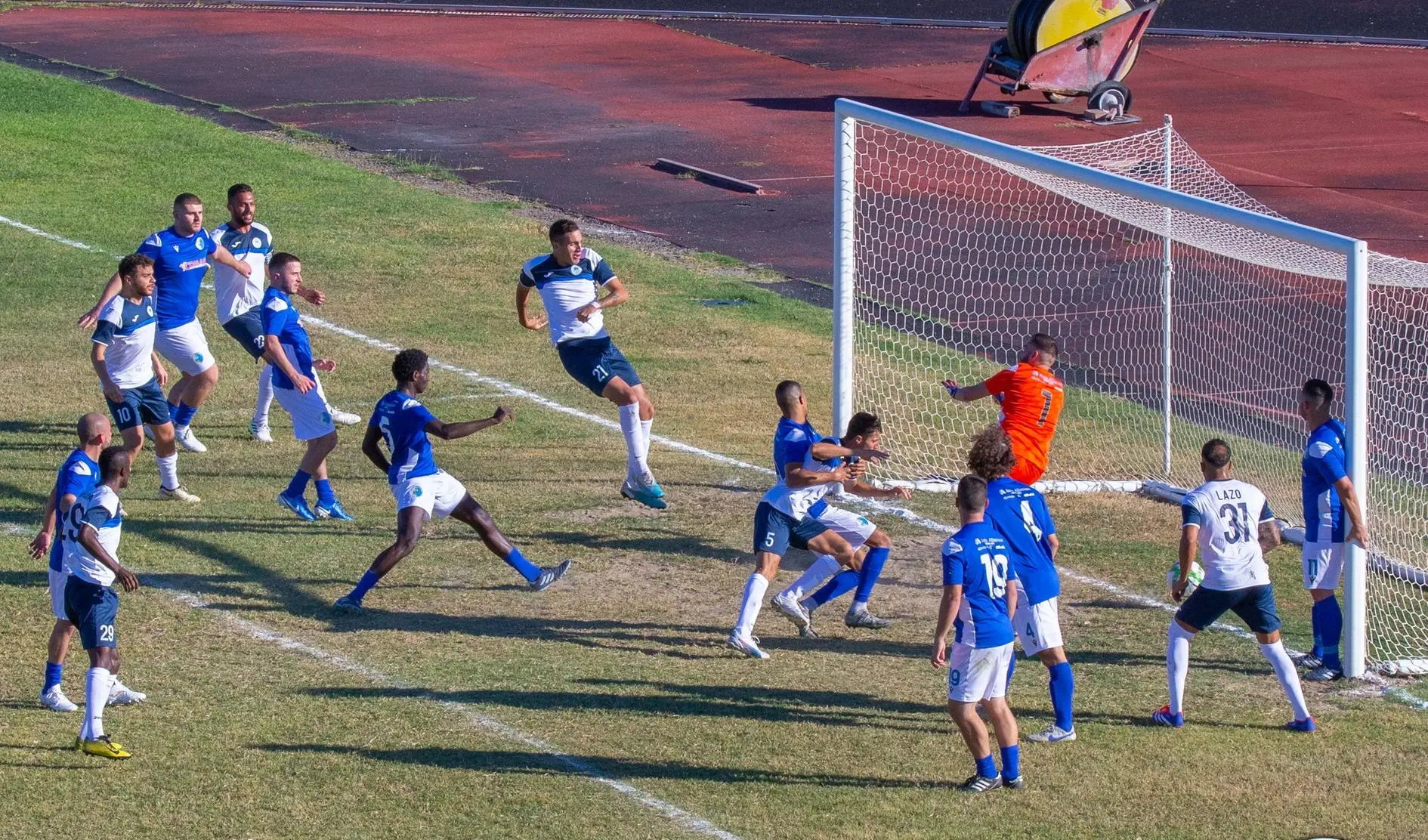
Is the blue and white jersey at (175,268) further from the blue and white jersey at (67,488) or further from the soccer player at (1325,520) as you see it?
the soccer player at (1325,520)

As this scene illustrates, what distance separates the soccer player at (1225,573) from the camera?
945 cm

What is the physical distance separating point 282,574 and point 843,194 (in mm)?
5386

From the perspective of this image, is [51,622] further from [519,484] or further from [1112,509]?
[1112,509]

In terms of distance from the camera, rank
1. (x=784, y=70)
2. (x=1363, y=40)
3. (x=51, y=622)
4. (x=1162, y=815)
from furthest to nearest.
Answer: (x=1363, y=40) → (x=784, y=70) → (x=51, y=622) → (x=1162, y=815)

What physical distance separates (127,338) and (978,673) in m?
7.44

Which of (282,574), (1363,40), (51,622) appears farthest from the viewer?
(1363,40)

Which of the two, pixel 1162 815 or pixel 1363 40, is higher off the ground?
pixel 1363 40

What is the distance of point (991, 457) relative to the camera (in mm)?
9352

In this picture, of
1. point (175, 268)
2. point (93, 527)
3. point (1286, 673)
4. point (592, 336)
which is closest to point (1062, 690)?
point (1286, 673)

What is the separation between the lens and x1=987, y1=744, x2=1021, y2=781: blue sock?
8.80 m

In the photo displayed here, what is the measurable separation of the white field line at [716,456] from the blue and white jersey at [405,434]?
12.9 feet

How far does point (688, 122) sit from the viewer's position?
30.0 metres

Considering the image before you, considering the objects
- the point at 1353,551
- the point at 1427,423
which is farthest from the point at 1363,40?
the point at 1353,551

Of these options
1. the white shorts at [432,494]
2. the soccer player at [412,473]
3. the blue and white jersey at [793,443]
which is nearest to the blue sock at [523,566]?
the soccer player at [412,473]
